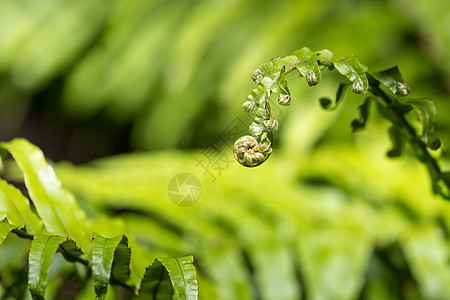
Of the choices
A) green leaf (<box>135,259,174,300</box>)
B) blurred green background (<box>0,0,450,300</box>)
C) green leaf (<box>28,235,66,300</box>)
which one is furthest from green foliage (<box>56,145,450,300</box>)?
green leaf (<box>28,235,66,300</box>)

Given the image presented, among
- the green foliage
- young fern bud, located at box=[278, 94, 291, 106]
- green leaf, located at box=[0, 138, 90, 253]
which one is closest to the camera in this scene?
young fern bud, located at box=[278, 94, 291, 106]

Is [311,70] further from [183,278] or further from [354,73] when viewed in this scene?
[183,278]

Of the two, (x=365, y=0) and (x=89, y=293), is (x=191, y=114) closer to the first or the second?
(x=365, y=0)

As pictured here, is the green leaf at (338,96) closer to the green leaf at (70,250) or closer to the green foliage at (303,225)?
the green leaf at (70,250)

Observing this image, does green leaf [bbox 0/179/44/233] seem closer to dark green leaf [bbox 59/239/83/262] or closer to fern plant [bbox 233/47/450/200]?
dark green leaf [bbox 59/239/83/262]

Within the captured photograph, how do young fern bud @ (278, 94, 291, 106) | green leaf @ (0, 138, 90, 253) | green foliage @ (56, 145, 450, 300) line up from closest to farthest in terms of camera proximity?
young fern bud @ (278, 94, 291, 106) → green leaf @ (0, 138, 90, 253) → green foliage @ (56, 145, 450, 300)
